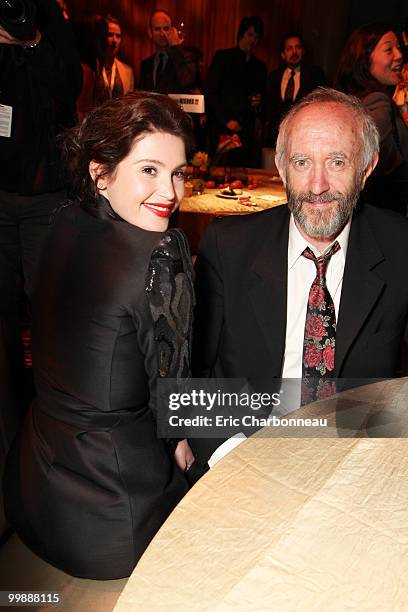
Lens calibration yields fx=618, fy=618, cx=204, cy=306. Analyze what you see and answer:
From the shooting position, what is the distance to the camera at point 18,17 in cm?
208

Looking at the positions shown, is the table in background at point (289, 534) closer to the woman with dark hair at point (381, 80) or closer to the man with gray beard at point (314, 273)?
the man with gray beard at point (314, 273)

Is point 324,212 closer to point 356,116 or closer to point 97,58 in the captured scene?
point 356,116

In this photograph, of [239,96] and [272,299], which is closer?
[272,299]

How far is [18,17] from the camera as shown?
6.96 feet

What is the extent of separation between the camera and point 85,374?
1302mm

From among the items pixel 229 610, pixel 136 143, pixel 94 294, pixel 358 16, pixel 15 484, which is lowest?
pixel 15 484

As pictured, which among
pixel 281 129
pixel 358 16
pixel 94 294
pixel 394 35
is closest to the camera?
pixel 94 294

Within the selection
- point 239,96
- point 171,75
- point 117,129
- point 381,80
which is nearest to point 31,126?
point 117,129

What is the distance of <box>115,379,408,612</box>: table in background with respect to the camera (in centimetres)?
81

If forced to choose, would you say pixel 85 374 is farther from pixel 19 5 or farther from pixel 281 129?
pixel 19 5

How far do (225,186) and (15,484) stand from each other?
9.83ft

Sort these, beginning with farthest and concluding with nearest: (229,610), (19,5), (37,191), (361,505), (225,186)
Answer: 1. (225,186)
2. (37,191)
3. (19,5)
4. (361,505)
5. (229,610)

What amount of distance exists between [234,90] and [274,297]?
446 cm

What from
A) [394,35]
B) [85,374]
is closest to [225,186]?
[394,35]
